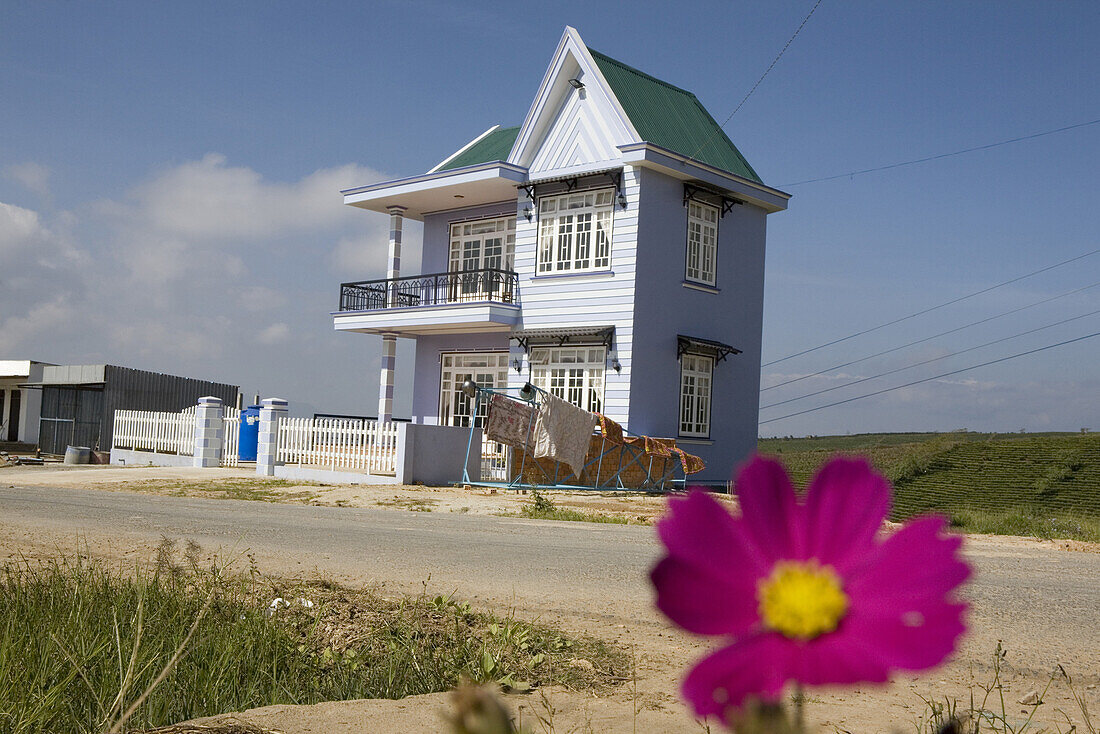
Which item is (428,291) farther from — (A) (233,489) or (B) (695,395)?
(A) (233,489)

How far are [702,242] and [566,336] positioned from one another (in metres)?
3.70

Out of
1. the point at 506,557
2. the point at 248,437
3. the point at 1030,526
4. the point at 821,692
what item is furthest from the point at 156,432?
the point at 821,692

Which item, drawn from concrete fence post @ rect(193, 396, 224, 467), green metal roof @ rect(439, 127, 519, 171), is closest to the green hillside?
green metal roof @ rect(439, 127, 519, 171)

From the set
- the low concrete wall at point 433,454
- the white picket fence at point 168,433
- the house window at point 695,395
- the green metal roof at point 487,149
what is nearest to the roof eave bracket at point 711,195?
the house window at point 695,395

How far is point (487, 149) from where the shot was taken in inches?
1105

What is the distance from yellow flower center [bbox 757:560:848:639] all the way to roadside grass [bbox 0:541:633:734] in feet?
10.1

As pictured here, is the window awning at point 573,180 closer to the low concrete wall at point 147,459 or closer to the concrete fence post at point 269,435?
the concrete fence post at point 269,435

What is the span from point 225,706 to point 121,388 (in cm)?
3351

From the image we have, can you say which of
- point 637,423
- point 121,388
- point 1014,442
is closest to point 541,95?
point 637,423

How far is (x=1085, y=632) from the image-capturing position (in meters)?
5.85

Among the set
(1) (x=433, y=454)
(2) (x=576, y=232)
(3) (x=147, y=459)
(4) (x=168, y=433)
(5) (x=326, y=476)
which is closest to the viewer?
(1) (x=433, y=454)

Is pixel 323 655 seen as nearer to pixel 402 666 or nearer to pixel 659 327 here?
pixel 402 666

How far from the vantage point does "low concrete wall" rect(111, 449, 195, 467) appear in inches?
1027

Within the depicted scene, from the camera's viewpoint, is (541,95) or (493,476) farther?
(541,95)
